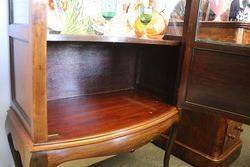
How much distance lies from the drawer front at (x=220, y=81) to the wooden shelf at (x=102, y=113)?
15cm

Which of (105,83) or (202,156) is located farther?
(202,156)

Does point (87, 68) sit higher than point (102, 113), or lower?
higher

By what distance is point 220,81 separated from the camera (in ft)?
2.98

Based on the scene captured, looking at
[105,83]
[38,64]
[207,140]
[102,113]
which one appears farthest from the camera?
[207,140]

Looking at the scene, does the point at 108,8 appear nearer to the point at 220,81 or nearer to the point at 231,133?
the point at 220,81

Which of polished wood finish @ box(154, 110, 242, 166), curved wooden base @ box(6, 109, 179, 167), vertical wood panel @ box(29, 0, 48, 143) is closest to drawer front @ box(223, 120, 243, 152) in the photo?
polished wood finish @ box(154, 110, 242, 166)

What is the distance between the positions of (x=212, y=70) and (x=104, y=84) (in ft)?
1.70

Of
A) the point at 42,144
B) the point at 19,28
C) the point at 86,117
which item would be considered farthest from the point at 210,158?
the point at 19,28

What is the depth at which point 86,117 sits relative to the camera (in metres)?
0.84

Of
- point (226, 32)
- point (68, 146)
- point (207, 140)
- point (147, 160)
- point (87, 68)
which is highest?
point (226, 32)

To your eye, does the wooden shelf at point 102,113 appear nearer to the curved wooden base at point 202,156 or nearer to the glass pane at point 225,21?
the glass pane at point 225,21

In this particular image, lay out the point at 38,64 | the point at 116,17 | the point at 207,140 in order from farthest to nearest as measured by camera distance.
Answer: the point at 207,140 → the point at 116,17 → the point at 38,64

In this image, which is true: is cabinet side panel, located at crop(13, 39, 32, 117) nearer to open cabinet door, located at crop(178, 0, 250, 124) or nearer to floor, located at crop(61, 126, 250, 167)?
open cabinet door, located at crop(178, 0, 250, 124)

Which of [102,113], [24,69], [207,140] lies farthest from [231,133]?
[24,69]
